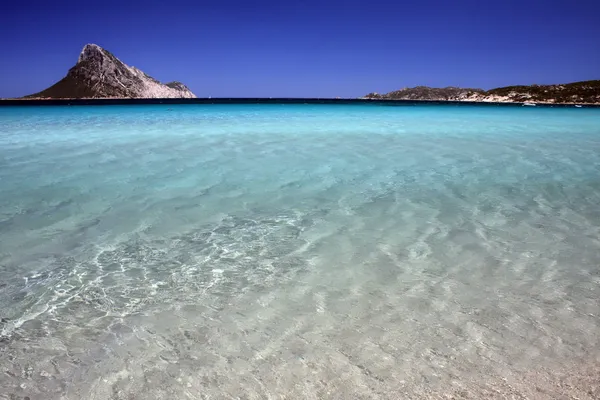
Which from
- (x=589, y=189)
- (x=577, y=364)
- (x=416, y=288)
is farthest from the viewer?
(x=589, y=189)

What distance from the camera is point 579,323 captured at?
380 cm

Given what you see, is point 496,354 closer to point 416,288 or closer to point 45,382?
point 416,288

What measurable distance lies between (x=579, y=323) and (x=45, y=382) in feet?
15.0

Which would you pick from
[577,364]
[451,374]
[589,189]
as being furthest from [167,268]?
[589,189]

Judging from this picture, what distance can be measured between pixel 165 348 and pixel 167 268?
168cm

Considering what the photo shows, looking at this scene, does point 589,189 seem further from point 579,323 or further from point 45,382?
point 45,382

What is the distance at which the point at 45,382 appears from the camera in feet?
10.0

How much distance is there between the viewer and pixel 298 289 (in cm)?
447

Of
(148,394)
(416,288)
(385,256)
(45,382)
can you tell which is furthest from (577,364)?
(45,382)

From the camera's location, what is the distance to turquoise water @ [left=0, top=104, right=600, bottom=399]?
3121mm

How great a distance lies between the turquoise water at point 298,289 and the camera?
3.12 m

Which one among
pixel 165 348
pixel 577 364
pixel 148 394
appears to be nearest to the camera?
pixel 148 394

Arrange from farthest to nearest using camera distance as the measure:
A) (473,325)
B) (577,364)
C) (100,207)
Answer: (100,207) < (473,325) < (577,364)

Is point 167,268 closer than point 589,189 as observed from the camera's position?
Yes
